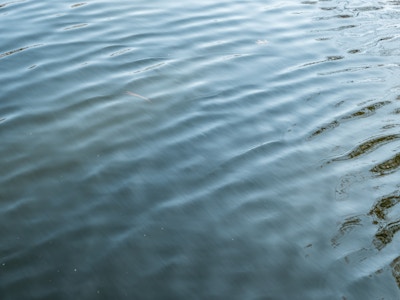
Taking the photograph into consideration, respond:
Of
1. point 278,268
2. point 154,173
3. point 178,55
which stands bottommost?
→ point 278,268

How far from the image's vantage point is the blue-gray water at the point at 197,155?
2.46 metres

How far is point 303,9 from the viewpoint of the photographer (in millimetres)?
4992

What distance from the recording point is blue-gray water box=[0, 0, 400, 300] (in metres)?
2.46

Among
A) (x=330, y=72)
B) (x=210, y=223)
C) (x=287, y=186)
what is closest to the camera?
(x=210, y=223)

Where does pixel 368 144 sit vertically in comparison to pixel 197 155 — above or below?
below

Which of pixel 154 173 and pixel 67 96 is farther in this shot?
pixel 67 96

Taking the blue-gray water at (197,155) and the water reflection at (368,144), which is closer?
the blue-gray water at (197,155)

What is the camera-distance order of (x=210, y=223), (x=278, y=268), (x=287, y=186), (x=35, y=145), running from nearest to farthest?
(x=278, y=268), (x=210, y=223), (x=287, y=186), (x=35, y=145)

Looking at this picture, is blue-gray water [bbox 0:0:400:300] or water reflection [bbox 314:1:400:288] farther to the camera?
water reflection [bbox 314:1:400:288]

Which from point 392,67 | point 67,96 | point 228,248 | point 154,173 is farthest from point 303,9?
point 228,248

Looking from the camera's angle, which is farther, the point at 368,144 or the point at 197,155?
the point at 368,144

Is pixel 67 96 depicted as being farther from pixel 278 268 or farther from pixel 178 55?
pixel 278 268

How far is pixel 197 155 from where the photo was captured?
3141mm

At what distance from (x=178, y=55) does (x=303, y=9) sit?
1380 millimetres
